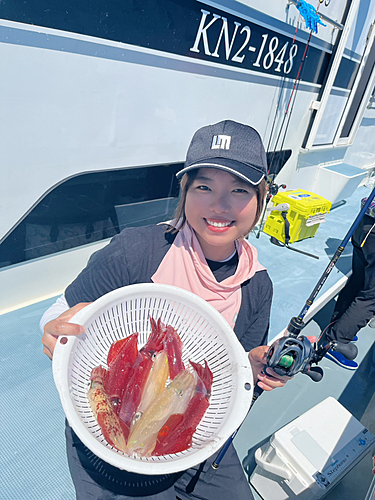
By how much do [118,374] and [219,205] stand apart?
0.79 metres

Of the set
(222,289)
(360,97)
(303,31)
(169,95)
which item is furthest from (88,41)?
(360,97)

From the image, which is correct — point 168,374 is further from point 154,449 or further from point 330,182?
point 330,182

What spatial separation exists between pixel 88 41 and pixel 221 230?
5.51 ft

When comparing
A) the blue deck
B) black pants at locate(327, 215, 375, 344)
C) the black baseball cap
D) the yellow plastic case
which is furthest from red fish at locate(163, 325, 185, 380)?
the yellow plastic case

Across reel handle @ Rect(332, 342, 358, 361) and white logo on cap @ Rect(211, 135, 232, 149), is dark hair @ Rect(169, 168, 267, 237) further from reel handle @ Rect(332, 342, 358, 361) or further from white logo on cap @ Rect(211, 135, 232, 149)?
reel handle @ Rect(332, 342, 358, 361)

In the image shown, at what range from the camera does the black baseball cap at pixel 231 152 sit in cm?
120

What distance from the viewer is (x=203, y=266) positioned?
56.2 inches

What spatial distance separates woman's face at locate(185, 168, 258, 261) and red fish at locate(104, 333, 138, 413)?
579 mm

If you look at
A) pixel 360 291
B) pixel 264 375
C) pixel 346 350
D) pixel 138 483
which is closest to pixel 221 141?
pixel 264 375

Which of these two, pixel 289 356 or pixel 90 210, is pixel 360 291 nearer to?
pixel 289 356

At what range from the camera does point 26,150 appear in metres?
2.04

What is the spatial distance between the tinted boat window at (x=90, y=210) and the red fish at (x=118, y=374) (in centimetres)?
149

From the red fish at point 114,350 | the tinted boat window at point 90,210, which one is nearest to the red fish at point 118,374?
the red fish at point 114,350

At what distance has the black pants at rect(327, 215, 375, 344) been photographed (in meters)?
2.73
